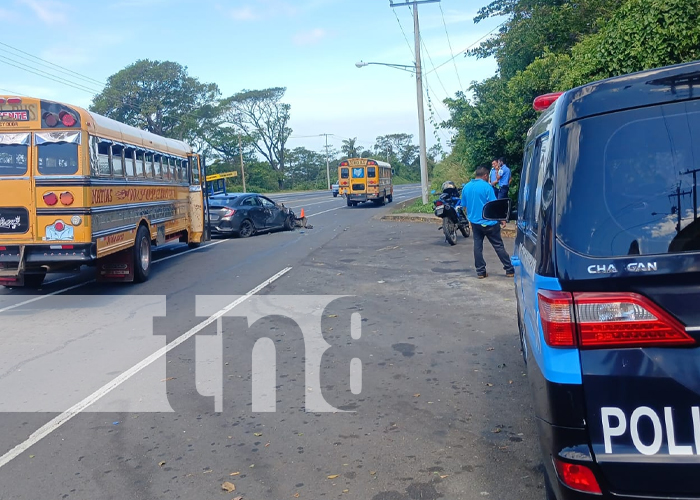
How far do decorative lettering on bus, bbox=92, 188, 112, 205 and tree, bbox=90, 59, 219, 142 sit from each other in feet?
158

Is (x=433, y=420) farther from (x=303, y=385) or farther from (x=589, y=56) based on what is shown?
(x=589, y=56)

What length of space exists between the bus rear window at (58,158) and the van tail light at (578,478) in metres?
9.18

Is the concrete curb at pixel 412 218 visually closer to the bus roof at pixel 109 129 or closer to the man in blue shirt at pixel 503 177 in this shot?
the man in blue shirt at pixel 503 177

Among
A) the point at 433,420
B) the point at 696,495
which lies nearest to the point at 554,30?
the point at 433,420

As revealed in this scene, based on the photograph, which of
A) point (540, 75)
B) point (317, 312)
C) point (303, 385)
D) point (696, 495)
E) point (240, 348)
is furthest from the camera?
point (540, 75)

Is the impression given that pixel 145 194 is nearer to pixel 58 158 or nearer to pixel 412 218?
pixel 58 158

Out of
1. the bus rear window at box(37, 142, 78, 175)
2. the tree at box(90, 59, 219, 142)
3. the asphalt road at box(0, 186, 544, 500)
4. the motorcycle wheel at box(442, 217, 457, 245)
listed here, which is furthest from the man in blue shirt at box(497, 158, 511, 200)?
the tree at box(90, 59, 219, 142)

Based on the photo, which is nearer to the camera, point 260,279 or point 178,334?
point 178,334

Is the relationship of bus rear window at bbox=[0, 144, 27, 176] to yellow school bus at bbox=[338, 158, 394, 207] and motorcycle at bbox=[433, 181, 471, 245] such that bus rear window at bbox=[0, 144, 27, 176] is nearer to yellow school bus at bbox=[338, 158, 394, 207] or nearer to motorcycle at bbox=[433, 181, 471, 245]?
motorcycle at bbox=[433, 181, 471, 245]

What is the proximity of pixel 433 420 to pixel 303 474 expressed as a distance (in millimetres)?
1229

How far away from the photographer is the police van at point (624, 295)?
2.51m

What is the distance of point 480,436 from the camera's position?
4.66 m

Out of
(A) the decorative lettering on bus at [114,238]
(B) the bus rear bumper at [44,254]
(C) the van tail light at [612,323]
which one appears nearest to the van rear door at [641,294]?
(C) the van tail light at [612,323]

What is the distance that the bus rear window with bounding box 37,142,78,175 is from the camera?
10025 mm
